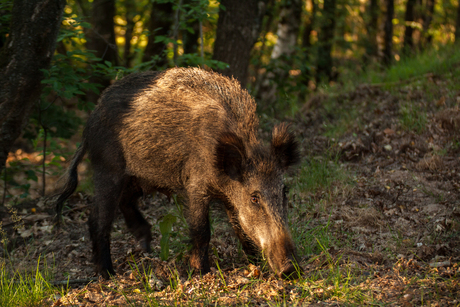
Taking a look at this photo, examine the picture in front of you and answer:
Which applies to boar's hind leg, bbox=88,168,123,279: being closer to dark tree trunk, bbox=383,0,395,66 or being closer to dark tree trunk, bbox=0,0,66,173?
dark tree trunk, bbox=0,0,66,173

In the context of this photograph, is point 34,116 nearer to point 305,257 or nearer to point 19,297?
point 19,297

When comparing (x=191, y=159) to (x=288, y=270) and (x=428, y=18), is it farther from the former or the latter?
(x=428, y=18)

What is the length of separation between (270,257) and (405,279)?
3.30 feet

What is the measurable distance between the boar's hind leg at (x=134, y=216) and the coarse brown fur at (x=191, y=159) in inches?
0.4

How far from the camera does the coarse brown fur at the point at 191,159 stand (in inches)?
134

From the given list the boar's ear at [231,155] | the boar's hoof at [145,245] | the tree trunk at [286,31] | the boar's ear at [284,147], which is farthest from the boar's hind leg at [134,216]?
the tree trunk at [286,31]

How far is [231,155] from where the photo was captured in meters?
3.42

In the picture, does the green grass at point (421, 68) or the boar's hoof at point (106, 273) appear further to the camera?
the green grass at point (421, 68)

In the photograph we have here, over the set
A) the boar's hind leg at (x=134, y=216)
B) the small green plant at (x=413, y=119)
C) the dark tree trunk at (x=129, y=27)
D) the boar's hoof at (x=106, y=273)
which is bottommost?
the boar's hoof at (x=106, y=273)

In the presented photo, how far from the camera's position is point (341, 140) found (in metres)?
6.17

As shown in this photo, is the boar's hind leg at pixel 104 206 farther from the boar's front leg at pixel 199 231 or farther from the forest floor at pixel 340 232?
the boar's front leg at pixel 199 231

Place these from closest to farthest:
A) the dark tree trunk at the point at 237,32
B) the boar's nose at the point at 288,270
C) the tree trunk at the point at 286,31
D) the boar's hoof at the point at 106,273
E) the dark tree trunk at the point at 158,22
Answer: the boar's nose at the point at 288,270 < the boar's hoof at the point at 106,273 < the dark tree trunk at the point at 237,32 < the dark tree trunk at the point at 158,22 < the tree trunk at the point at 286,31

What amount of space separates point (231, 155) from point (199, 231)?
0.74 metres

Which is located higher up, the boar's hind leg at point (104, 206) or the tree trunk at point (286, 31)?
the tree trunk at point (286, 31)
